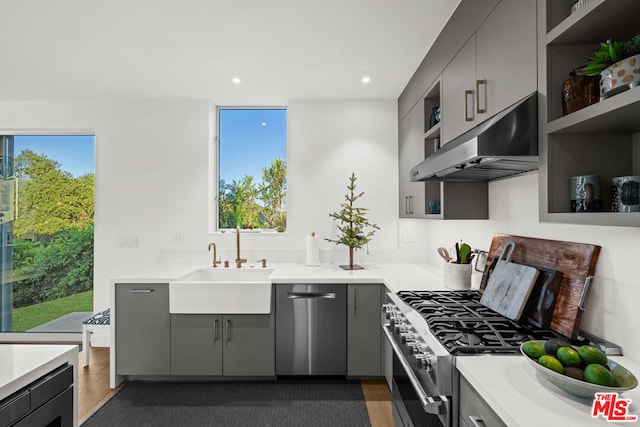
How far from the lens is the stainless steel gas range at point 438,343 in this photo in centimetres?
124

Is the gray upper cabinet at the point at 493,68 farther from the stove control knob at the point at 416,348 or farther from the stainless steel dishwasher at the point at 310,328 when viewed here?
the stainless steel dishwasher at the point at 310,328

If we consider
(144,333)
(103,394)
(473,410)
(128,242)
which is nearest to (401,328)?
(473,410)

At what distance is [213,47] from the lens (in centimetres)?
250

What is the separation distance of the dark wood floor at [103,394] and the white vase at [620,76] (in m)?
2.14

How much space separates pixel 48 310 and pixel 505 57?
459cm

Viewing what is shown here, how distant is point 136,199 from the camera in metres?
3.58

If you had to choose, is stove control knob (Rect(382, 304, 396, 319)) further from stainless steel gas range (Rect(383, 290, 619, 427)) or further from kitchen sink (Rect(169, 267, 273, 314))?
kitchen sink (Rect(169, 267, 273, 314))

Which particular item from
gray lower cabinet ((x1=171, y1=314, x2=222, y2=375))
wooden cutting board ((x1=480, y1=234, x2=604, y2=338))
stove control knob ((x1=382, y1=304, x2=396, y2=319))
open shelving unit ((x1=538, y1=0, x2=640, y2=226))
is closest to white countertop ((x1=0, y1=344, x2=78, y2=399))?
gray lower cabinet ((x1=171, y1=314, x2=222, y2=375))

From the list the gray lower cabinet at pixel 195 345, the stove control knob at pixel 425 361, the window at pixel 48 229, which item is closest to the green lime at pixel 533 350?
the stove control knob at pixel 425 361

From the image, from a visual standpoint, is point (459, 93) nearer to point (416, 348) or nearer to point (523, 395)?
point (416, 348)

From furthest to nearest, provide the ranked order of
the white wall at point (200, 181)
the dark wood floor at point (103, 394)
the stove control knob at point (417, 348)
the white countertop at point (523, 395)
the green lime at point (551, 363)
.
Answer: the white wall at point (200, 181) < the dark wood floor at point (103, 394) < the stove control knob at point (417, 348) < the green lime at point (551, 363) < the white countertop at point (523, 395)

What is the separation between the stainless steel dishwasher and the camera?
2.77 meters

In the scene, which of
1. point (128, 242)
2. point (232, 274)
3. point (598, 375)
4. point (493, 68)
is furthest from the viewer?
point (128, 242)

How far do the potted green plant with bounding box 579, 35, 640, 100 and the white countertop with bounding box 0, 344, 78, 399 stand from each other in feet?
6.35
